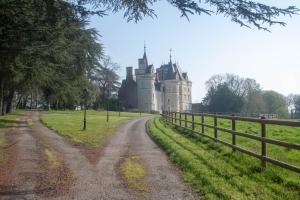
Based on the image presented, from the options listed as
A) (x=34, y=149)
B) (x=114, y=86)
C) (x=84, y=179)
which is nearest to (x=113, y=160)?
(x=84, y=179)

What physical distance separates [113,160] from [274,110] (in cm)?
10333

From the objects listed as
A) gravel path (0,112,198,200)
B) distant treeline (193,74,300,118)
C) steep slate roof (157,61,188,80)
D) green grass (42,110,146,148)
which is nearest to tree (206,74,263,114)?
distant treeline (193,74,300,118)

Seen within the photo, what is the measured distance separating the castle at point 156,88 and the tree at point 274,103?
23130mm

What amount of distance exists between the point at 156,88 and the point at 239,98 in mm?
27198

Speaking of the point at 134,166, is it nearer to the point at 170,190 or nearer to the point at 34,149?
the point at 170,190

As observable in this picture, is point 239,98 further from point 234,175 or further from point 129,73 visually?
point 234,175

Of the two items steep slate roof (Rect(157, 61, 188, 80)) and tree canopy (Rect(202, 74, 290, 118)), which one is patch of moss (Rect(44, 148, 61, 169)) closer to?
tree canopy (Rect(202, 74, 290, 118))

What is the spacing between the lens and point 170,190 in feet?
26.0

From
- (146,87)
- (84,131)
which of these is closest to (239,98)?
(146,87)

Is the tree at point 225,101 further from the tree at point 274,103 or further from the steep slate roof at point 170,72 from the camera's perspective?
the steep slate roof at point 170,72

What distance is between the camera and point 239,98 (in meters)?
97.8

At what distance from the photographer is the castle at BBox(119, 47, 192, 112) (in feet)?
358

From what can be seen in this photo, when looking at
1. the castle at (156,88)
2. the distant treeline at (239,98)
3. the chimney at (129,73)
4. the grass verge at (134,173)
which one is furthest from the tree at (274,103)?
the grass verge at (134,173)

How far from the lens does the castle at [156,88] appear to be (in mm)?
109125
